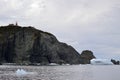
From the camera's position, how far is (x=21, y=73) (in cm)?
9669

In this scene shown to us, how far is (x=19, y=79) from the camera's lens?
248 ft

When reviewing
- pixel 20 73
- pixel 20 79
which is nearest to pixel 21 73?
pixel 20 73

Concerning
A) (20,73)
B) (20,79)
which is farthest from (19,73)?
(20,79)

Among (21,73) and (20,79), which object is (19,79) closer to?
(20,79)

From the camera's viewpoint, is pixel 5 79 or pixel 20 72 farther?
pixel 20 72

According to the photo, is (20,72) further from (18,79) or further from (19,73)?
(18,79)

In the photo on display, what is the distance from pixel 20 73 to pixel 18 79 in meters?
21.6

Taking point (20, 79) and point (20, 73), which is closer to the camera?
point (20, 79)

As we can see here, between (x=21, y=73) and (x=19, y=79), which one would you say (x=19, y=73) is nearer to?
(x=21, y=73)

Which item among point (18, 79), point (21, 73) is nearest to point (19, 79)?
point (18, 79)

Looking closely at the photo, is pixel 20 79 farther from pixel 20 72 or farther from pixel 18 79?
pixel 20 72

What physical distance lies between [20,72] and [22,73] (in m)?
0.71

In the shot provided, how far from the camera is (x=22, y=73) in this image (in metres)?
97.7

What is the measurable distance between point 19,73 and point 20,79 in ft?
71.9
